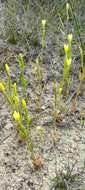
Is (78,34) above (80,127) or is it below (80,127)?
above

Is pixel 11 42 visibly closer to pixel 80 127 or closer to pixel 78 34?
pixel 78 34

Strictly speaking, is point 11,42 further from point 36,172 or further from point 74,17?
point 36,172

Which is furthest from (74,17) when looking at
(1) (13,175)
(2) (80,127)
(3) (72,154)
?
(1) (13,175)

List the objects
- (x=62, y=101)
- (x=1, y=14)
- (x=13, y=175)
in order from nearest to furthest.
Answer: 1. (x=13, y=175)
2. (x=62, y=101)
3. (x=1, y=14)

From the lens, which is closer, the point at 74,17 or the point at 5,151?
the point at 5,151

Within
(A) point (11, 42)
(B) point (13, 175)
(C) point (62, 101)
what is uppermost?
(A) point (11, 42)

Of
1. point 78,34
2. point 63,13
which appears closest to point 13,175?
point 78,34

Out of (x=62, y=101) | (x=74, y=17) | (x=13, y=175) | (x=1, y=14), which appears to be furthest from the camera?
(x=1, y=14)

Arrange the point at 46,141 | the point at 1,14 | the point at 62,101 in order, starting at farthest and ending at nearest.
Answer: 1. the point at 1,14
2. the point at 62,101
3. the point at 46,141

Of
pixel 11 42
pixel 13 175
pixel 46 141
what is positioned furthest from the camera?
pixel 11 42
